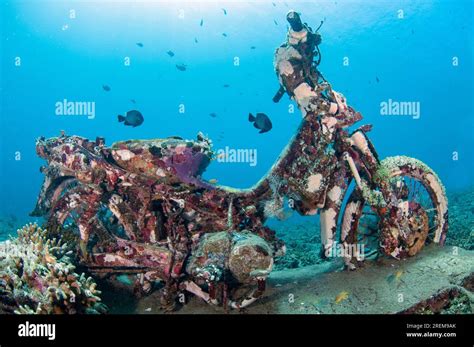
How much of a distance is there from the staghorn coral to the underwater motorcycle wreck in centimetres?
56

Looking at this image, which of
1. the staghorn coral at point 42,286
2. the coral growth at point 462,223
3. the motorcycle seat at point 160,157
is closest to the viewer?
the staghorn coral at point 42,286

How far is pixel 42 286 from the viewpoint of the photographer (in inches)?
152

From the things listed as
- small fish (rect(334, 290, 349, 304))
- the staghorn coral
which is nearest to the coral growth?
small fish (rect(334, 290, 349, 304))

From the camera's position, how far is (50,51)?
240ft

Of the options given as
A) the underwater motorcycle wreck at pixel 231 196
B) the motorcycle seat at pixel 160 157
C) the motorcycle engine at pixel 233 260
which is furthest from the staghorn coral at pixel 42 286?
the motorcycle seat at pixel 160 157

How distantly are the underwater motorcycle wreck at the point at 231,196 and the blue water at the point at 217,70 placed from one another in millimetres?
49963

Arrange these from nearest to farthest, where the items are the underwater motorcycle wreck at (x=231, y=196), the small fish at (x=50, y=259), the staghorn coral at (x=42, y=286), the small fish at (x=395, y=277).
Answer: the staghorn coral at (x=42, y=286)
the small fish at (x=50, y=259)
the small fish at (x=395, y=277)
the underwater motorcycle wreck at (x=231, y=196)

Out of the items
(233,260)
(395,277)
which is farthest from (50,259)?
(395,277)

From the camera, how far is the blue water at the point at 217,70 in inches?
2339

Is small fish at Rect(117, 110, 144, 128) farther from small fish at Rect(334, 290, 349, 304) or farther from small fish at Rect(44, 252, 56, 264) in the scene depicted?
small fish at Rect(334, 290, 349, 304)

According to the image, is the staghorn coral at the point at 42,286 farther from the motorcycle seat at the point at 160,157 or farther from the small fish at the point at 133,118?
the small fish at the point at 133,118

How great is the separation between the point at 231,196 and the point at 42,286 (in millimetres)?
2541

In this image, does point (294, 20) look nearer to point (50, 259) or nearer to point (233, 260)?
point (233, 260)
